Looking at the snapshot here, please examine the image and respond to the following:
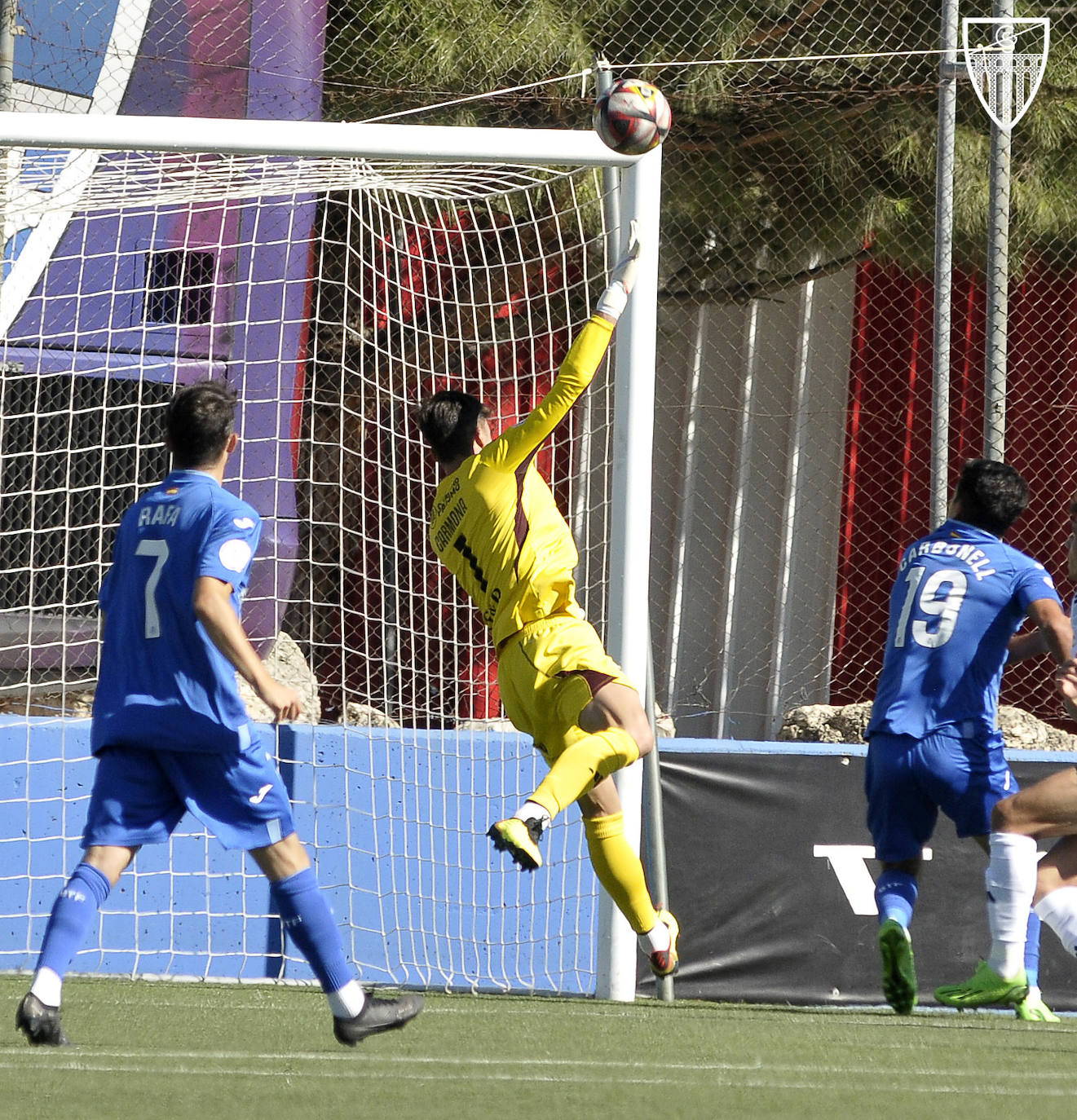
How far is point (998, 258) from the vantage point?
763 centimetres

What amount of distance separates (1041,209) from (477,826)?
4.41 m

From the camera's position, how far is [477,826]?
7.27m

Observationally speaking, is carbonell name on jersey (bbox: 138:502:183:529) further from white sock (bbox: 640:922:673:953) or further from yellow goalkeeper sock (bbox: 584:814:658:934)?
white sock (bbox: 640:922:673:953)

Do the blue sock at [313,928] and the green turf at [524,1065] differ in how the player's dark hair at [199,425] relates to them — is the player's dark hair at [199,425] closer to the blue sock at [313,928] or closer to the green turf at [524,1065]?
the blue sock at [313,928]

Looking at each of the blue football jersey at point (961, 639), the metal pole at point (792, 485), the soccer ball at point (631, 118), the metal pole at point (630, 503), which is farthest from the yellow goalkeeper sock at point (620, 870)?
the metal pole at point (792, 485)

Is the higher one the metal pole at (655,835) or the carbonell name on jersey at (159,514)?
the carbonell name on jersey at (159,514)

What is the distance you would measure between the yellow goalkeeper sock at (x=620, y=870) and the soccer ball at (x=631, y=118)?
2320mm

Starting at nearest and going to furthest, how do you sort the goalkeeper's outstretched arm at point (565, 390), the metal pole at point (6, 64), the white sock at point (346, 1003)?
1. the white sock at point (346, 1003)
2. the goalkeeper's outstretched arm at point (565, 390)
3. the metal pole at point (6, 64)

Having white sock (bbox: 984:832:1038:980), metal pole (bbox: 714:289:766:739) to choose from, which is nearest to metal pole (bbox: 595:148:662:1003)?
white sock (bbox: 984:832:1038:980)

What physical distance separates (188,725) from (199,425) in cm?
86

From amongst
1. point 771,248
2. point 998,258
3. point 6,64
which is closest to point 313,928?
point 6,64

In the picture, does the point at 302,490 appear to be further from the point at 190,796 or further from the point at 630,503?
the point at 190,796

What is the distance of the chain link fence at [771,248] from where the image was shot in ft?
28.7

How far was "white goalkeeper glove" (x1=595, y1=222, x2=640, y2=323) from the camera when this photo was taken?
575cm
